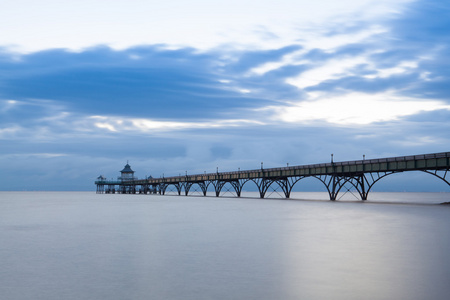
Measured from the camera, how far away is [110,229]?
119ft

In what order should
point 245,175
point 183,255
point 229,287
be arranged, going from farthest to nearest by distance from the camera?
1. point 245,175
2. point 183,255
3. point 229,287

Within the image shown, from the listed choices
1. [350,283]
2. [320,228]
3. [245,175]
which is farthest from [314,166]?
[350,283]

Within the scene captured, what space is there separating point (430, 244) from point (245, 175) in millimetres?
83355

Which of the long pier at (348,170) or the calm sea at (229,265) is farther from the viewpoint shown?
the long pier at (348,170)

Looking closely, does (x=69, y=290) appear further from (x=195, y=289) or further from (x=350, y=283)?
(x=350, y=283)

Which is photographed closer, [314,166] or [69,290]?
[69,290]

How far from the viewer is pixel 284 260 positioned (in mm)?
20531

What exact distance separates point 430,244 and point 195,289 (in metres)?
15.8

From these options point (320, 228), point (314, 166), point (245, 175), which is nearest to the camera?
point (320, 228)

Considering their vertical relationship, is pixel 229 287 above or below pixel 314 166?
below

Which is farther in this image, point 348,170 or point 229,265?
point 348,170

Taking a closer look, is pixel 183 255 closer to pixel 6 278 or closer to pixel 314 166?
pixel 6 278

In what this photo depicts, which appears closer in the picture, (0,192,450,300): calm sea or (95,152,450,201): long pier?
(0,192,450,300): calm sea

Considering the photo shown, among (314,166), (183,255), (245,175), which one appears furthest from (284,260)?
(245,175)
